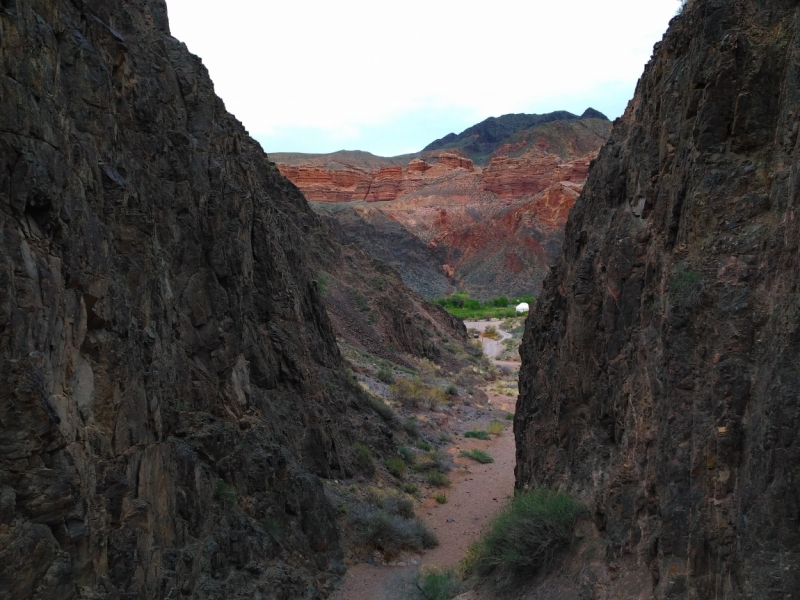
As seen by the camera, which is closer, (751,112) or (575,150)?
(751,112)

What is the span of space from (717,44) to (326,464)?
518 inches

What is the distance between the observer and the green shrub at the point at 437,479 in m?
20.1

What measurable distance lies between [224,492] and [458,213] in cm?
9592

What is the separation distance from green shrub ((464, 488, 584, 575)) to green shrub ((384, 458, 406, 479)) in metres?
9.09

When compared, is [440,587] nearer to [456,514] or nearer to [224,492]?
[224,492]

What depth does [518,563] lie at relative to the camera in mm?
10023

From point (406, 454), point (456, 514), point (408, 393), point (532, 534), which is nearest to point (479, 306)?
point (408, 393)

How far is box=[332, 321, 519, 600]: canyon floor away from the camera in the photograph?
13.1 meters

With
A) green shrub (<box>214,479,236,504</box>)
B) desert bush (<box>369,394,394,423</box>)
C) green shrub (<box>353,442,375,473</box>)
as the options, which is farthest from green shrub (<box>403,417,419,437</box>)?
green shrub (<box>214,479,236,504</box>)

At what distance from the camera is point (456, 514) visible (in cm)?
1789

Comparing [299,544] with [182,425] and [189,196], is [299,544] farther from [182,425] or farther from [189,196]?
[189,196]

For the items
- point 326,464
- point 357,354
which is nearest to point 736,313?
point 326,464

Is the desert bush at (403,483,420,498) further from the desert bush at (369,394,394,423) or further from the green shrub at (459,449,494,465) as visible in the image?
the desert bush at (369,394,394,423)

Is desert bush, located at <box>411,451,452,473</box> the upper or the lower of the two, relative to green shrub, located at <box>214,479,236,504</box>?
lower
